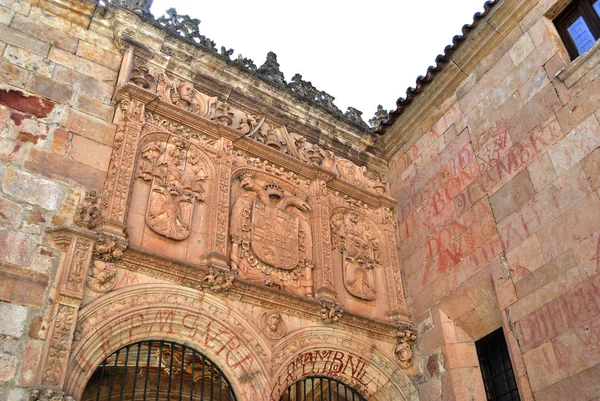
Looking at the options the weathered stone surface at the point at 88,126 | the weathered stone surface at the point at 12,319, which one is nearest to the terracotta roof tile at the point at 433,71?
the weathered stone surface at the point at 88,126

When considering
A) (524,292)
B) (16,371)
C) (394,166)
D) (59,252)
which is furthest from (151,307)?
(394,166)

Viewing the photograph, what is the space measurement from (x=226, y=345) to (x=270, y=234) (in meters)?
1.82

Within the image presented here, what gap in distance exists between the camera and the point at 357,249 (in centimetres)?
902

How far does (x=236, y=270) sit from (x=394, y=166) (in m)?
4.34

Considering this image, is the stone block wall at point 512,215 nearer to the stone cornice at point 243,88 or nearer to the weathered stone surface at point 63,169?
the stone cornice at point 243,88

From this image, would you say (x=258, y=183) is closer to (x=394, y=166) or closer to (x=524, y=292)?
(x=394, y=166)

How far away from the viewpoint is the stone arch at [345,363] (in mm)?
7261

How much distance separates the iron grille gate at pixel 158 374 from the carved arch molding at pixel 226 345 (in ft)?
0.48

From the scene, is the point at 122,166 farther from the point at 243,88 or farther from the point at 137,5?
the point at 137,5

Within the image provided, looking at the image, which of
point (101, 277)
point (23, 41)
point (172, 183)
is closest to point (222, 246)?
point (172, 183)

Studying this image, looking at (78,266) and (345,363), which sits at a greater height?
(78,266)

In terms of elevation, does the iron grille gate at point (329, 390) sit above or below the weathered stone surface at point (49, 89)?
below

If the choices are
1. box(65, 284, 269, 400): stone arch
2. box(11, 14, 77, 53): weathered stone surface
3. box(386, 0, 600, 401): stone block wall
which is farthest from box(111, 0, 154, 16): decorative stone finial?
box(386, 0, 600, 401): stone block wall

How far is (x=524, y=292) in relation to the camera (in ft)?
22.7
